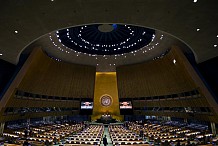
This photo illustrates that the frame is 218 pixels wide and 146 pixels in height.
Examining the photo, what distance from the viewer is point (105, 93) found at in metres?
46.6

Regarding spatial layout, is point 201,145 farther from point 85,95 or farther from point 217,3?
point 85,95

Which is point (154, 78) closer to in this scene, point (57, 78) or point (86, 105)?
point (86, 105)

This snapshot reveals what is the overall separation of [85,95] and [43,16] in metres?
26.7

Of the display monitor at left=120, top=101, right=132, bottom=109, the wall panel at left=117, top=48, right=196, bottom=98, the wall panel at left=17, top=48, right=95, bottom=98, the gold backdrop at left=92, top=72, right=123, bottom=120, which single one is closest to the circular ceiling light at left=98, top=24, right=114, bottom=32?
the wall panel at left=17, top=48, right=95, bottom=98

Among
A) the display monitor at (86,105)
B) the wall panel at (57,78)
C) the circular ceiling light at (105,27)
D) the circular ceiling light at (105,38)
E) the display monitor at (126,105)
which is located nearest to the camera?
the circular ceiling light at (105,27)

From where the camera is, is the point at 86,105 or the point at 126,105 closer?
the point at 126,105

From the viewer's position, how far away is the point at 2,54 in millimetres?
21828

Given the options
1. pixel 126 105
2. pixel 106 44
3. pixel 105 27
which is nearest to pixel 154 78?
pixel 126 105

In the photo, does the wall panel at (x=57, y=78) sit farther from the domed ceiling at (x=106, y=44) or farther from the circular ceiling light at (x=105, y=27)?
the circular ceiling light at (x=105, y=27)

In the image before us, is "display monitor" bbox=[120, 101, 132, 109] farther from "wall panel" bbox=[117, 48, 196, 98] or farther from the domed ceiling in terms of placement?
the domed ceiling

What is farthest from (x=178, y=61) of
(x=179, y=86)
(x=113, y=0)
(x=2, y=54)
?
(x=2, y=54)

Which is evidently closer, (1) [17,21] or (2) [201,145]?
(2) [201,145]

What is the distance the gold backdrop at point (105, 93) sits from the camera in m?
45.8

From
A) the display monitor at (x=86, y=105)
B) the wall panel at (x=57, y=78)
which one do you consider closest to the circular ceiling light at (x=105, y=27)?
the wall panel at (x=57, y=78)
